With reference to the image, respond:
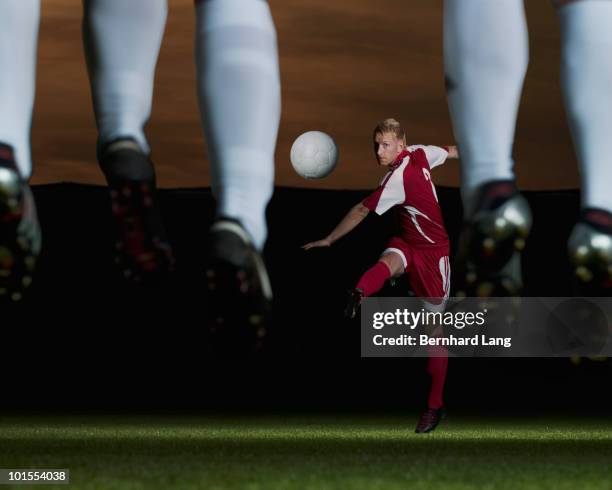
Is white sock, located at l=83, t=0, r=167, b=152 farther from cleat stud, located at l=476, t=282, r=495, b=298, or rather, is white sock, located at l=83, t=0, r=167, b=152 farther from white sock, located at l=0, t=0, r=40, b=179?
cleat stud, located at l=476, t=282, r=495, b=298

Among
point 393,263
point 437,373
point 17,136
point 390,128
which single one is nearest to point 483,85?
point 17,136

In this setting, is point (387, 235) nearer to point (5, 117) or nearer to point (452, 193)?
point (452, 193)

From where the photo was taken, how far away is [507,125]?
3.12 metres

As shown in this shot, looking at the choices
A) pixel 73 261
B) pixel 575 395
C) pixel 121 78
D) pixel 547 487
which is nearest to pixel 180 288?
pixel 73 261

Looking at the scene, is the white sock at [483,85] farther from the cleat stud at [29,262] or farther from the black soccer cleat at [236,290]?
the cleat stud at [29,262]

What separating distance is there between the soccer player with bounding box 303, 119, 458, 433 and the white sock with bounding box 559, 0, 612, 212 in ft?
11.4

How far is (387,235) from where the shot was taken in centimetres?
1298

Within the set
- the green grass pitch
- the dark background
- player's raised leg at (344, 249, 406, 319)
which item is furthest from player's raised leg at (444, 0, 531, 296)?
the dark background

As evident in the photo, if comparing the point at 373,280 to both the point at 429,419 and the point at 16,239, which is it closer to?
the point at 429,419

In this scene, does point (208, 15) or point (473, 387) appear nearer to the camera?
point (208, 15)

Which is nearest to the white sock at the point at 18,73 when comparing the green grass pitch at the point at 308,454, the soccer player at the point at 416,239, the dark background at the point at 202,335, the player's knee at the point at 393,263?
the green grass pitch at the point at 308,454

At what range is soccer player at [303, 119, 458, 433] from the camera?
7204 mm

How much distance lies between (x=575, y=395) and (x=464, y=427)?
3243 mm

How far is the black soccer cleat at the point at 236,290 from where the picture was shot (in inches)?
122
